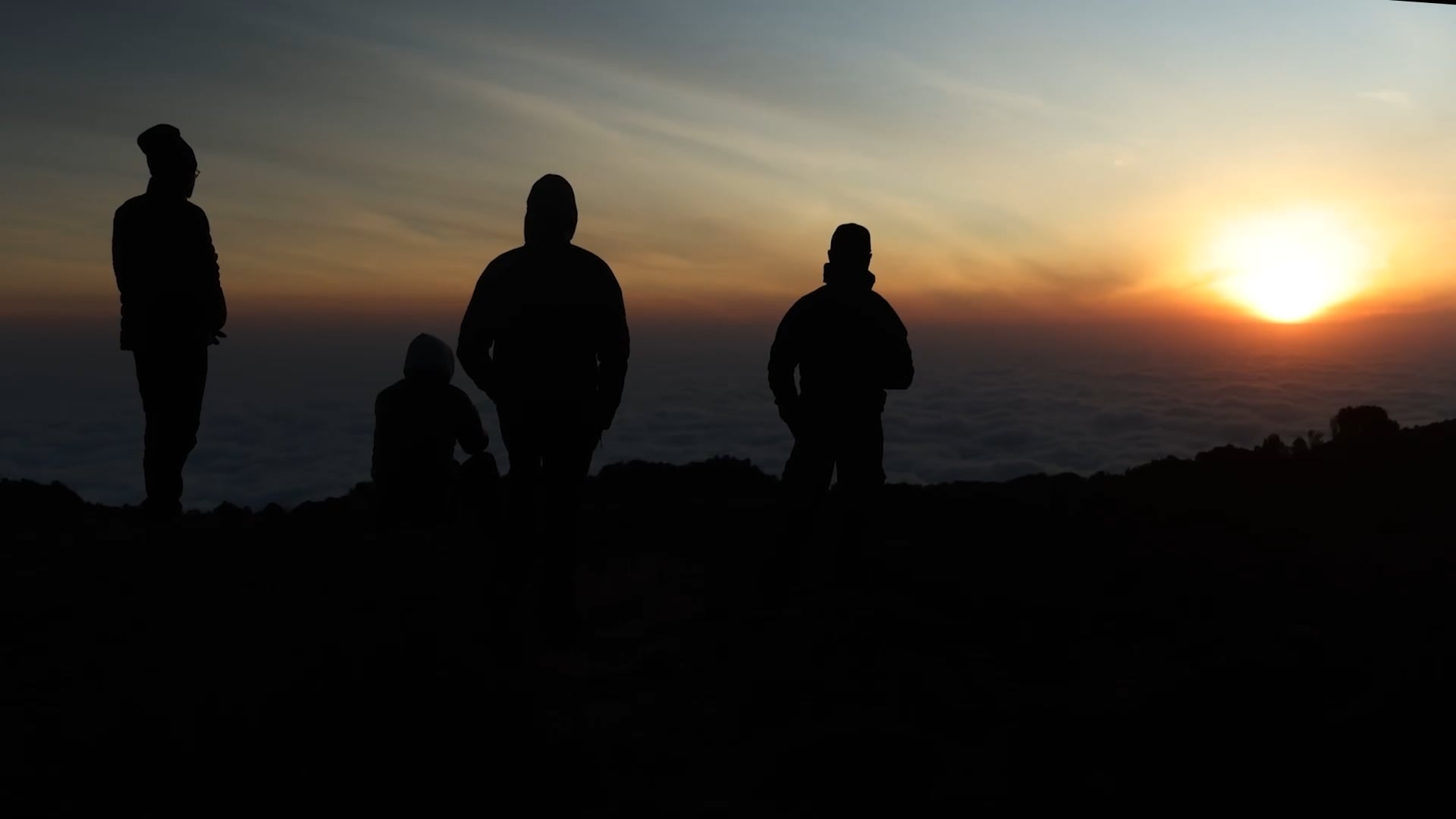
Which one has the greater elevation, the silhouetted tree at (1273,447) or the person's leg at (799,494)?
the silhouetted tree at (1273,447)

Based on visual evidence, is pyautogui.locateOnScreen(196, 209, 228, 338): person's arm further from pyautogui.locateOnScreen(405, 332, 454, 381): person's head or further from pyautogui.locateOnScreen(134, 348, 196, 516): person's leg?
pyautogui.locateOnScreen(405, 332, 454, 381): person's head

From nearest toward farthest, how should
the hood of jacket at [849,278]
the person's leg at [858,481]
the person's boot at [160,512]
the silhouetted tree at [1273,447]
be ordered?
the person's leg at [858,481], the hood of jacket at [849,278], the person's boot at [160,512], the silhouetted tree at [1273,447]

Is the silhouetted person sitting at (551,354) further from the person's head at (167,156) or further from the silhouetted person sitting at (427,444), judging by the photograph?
the person's head at (167,156)

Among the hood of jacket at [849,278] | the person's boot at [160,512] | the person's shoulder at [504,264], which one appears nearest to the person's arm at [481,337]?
the person's shoulder at [504,264]

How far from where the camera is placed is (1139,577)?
6000 mm

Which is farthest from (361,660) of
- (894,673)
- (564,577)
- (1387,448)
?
(1387,448)

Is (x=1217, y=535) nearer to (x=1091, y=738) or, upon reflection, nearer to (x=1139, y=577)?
(x=1139, y=577)

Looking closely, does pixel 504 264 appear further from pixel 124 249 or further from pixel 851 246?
pixel 124 249

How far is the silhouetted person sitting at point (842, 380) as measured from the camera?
19.0 ft

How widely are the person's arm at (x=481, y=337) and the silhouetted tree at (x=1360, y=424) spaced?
1116cm

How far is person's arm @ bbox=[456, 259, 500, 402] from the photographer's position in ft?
15.5

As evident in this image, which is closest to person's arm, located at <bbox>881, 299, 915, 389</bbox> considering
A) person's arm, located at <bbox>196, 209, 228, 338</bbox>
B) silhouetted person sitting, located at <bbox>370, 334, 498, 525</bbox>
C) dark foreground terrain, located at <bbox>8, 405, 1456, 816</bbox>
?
dark foreground terrain, located at <bbox>8, 405, 1456, 816</bbox>

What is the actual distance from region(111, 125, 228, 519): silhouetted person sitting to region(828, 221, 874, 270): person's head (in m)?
4.72

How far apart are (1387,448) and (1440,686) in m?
7.76
